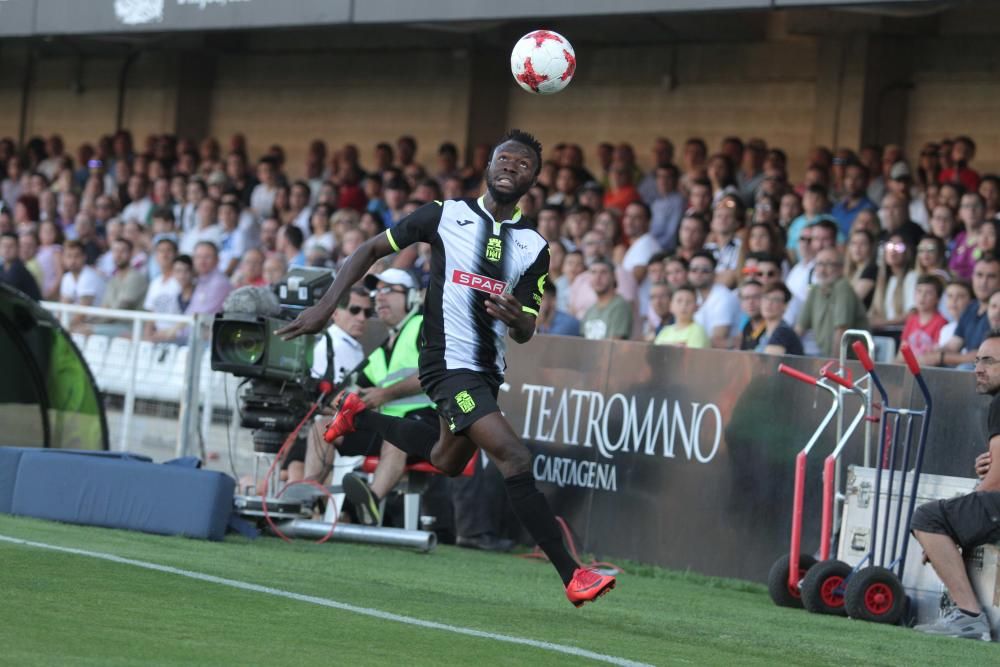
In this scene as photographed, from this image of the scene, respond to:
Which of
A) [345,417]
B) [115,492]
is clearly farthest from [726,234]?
[115,492]

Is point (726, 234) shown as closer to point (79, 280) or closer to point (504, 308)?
point (504, 308)

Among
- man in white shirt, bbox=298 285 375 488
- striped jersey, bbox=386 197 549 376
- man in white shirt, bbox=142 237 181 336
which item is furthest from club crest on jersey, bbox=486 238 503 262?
man in white shirt, bbox=142 237 181 336

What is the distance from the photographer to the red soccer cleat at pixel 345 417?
34.3 feet

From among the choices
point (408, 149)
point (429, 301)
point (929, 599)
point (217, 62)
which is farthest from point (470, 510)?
point (217, 62)

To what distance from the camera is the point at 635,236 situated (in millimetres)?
16000

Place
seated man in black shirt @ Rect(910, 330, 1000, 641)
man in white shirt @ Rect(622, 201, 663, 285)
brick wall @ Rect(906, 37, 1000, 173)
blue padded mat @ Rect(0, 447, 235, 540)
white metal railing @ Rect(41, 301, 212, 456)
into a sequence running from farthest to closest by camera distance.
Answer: brick wall @ Rect(906, 37, 1000, 173)
man in white shirt @ Rect(622, 201, 663, 285)
white metal railing @ Rect(41, 301, 212, 456)
blue padded mat @ Rect(0, 447, 235, 540)
seated man in black shirt @ Rect(910, 330, 1000, 641)

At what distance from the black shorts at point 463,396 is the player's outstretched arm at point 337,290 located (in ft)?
2.08

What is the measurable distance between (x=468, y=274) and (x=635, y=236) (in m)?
7.86

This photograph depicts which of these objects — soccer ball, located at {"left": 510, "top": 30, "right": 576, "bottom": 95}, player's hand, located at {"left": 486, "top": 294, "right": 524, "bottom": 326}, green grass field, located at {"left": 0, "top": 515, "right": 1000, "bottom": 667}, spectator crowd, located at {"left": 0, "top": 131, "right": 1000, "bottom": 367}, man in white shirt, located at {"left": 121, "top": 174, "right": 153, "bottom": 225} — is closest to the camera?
green grass field, located at {"left": 0, "top": 515, "right": 1000, "bottom": 667}

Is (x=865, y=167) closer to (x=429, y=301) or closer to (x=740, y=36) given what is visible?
(x=740, y=36)

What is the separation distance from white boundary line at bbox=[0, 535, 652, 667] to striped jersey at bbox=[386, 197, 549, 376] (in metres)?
1.22

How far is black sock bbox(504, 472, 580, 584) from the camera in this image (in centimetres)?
796

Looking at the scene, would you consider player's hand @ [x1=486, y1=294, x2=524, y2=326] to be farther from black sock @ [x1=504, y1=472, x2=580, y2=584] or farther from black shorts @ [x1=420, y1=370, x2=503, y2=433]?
black sock @ [x1=504, y1=472, x2=580, y2=584]

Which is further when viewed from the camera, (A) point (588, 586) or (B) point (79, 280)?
(B) point (79, 280)
